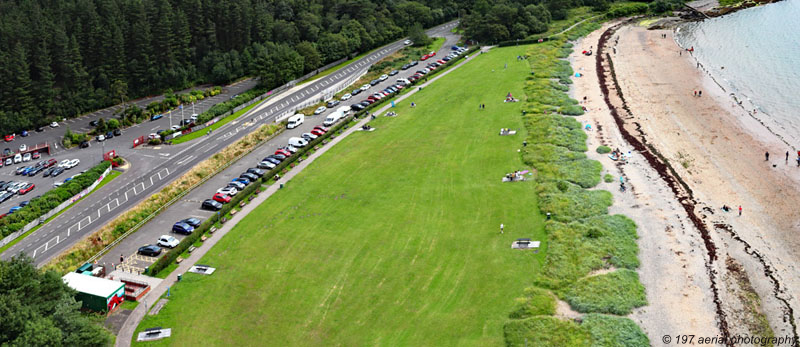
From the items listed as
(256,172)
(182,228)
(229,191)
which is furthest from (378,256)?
(256,172)

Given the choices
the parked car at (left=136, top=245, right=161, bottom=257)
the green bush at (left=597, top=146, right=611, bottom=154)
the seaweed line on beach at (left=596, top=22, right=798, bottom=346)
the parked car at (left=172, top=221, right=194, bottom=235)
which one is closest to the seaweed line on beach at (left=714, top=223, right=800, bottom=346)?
the seaweed line on beach at (left=596, top=22, right=798, bottom=346)

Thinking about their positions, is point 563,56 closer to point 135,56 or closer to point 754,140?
point 754,140

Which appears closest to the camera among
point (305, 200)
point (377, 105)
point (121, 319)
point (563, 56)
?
point (121, 319)

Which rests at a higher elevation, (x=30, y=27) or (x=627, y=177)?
(x=30, y=27)

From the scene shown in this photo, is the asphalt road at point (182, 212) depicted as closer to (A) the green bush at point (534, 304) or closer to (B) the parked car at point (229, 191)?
(B) the parked car at point (229, 191)

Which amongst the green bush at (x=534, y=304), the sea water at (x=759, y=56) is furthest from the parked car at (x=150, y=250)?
the sea water at (x=759, y=56)

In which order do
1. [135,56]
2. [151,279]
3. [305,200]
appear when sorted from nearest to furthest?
[151,279]
[305,200]
[135,56]

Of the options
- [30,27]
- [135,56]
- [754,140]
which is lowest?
[754,140]

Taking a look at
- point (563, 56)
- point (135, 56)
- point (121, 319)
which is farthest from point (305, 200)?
point (563, 56)
